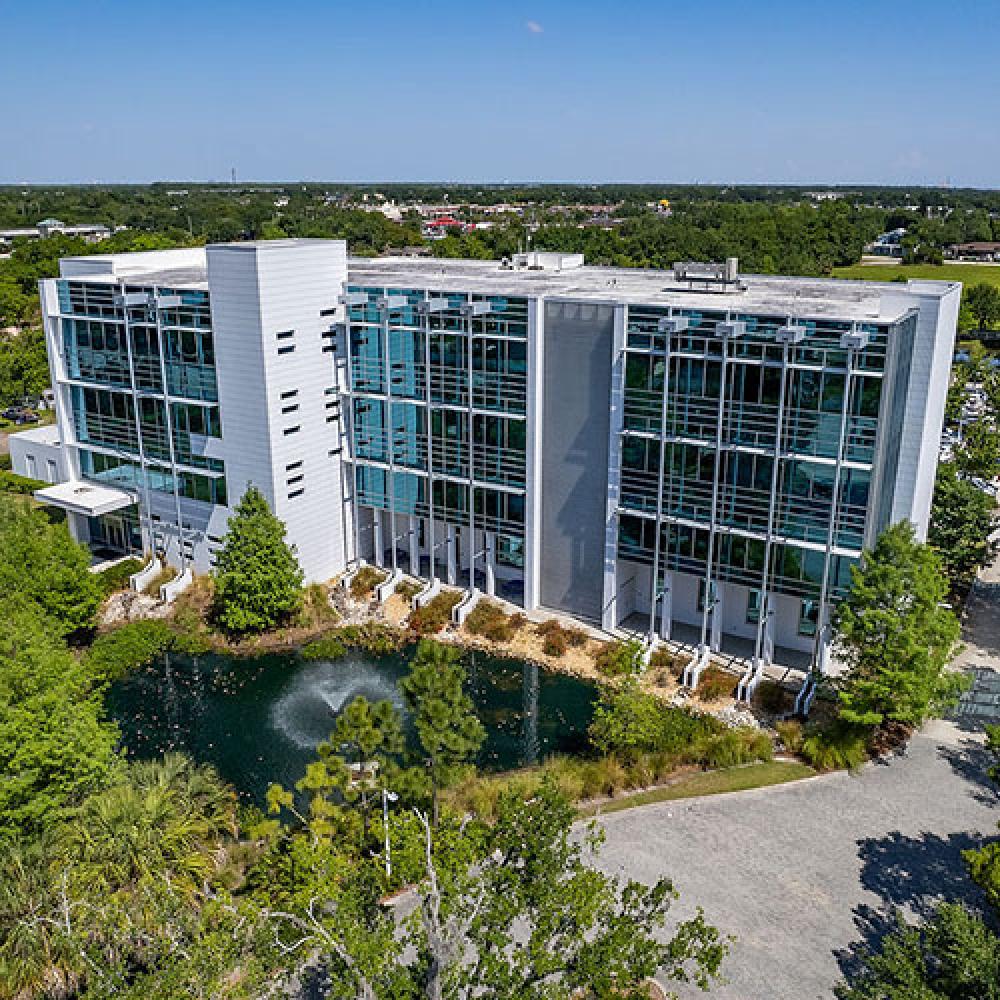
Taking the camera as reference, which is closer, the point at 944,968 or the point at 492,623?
the point at 944,968

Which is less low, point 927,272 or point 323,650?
point 927,272

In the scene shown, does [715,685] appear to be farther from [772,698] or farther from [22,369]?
[22,369]

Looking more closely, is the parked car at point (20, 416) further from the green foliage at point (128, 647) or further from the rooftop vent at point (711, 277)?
the rooftop vent at point (711, 277)

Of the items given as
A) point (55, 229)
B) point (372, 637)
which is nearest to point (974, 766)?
point (372, 637)

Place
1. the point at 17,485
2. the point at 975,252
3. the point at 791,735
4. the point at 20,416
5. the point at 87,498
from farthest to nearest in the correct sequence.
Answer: the point at 975,252 → the point at 20,416 → the point at 17,485 → the point at 87,498 → the point at 791,735

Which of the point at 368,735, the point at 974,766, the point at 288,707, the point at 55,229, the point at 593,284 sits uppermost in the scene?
the point at 593,284

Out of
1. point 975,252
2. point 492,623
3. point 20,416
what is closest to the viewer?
point 492,623
